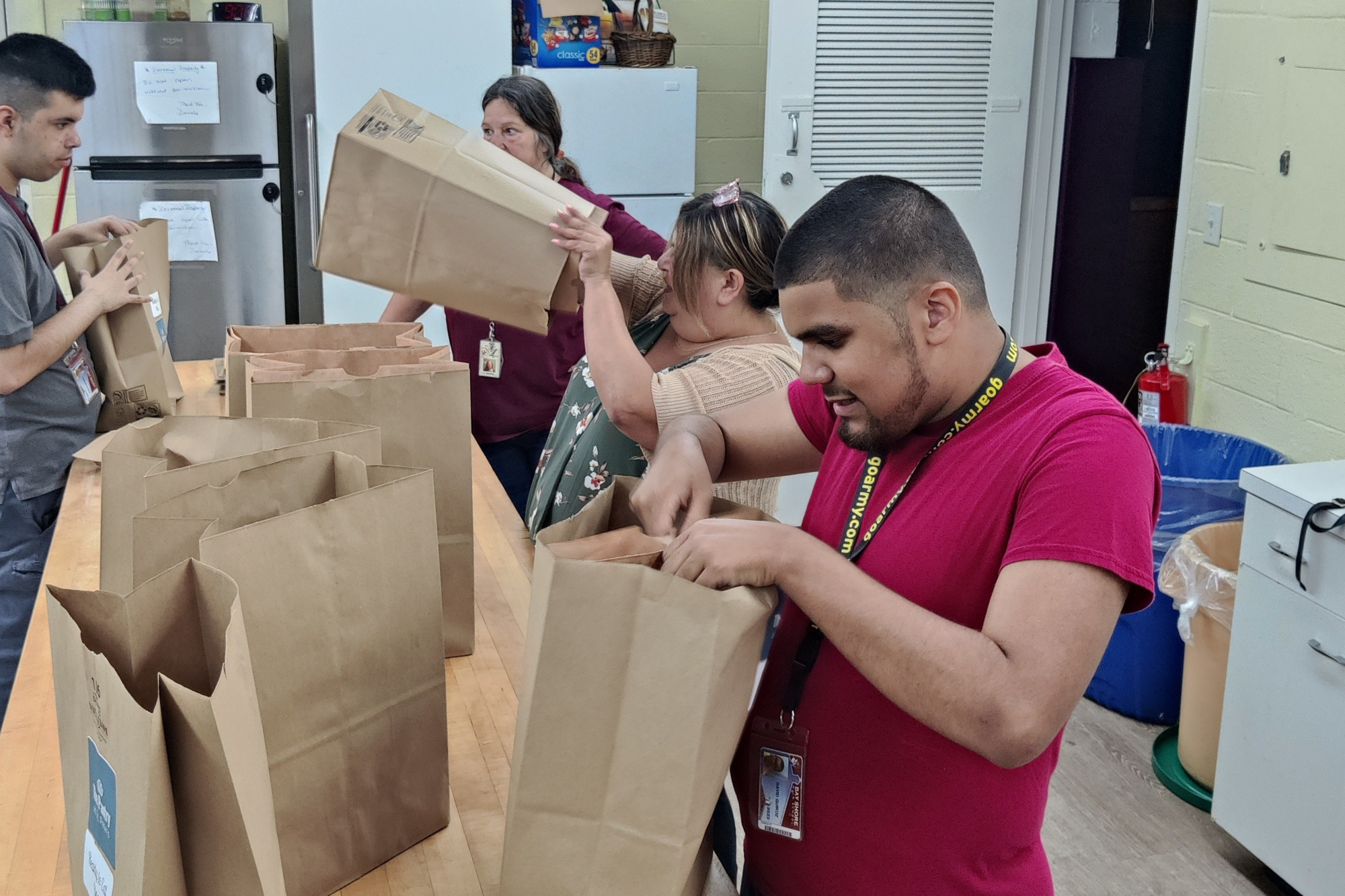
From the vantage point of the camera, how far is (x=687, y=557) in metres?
0.90

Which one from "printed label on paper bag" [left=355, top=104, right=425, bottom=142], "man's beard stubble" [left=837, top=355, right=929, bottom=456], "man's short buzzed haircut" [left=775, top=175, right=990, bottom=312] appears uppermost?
"printed label on paper bag" [left=355, top=104, right=425, bottom=142]

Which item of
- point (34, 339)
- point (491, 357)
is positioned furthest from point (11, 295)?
point (491, 357)

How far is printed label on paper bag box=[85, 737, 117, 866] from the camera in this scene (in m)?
0.83

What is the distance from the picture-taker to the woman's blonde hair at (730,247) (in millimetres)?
1854

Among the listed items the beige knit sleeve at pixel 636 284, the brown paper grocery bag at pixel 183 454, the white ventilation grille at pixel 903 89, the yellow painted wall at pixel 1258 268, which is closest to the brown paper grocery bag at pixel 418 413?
the brown paper grocery bag at pixel 183 454

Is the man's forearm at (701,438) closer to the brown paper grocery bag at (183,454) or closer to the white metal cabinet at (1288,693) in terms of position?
the brown paper grocery bag at (183,454)

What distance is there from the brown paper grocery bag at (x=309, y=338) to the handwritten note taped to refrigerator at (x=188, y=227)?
2.54 meters

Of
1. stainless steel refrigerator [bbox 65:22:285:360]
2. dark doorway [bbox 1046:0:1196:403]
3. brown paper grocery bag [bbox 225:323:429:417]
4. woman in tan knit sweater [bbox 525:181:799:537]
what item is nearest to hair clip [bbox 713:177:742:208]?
woman in tan knit sweater [bbox 525:181:799:537]

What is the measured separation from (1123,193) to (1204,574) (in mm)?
1996

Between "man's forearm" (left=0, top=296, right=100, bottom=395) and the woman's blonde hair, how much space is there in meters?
1.12

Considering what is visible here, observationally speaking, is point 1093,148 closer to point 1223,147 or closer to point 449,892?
point 1223,147

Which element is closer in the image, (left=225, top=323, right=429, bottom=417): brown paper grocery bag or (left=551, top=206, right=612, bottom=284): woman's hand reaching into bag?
(left=551, top=206, right=612, bottom=284): woman's hand reaching into bag

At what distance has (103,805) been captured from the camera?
0.85m

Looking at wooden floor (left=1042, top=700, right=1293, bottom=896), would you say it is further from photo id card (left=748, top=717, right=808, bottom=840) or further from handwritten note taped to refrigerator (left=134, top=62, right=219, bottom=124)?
handwritten note taped to refrigerator (left=134, top=62, right=219, bottom=124)
